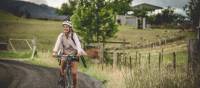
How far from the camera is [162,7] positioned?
17.0 m

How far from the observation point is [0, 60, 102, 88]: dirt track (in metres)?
16.1

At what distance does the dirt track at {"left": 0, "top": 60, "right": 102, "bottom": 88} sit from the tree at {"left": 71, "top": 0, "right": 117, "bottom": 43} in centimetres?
162

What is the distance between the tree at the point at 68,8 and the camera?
18.8 metres

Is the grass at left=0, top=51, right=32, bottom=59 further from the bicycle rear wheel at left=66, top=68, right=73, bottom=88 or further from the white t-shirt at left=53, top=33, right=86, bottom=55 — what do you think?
the white t-shirt at left=53, top=33, right=86, bottom=55

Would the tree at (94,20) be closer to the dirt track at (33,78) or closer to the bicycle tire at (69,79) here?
the dirt track at (33,78)

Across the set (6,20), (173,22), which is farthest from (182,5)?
(6,20)

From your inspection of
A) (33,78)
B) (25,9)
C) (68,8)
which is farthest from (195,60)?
(25,9)

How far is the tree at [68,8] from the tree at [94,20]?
17 centimetres

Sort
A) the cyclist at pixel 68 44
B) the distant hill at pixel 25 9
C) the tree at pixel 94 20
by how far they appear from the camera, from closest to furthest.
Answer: the cyclist at pixel 68 44
the tree at pixel 94 20
the distant hill at pixel 25 9

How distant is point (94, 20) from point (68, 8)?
169 cm

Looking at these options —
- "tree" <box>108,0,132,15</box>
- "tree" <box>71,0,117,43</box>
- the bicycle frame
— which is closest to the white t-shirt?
the bicycle frame

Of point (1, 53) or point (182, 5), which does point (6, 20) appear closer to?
point (1, 53)

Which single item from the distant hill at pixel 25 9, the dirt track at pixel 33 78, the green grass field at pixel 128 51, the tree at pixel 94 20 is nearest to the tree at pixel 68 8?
the tree at pixel 94 20

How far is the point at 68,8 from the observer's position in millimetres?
19422
